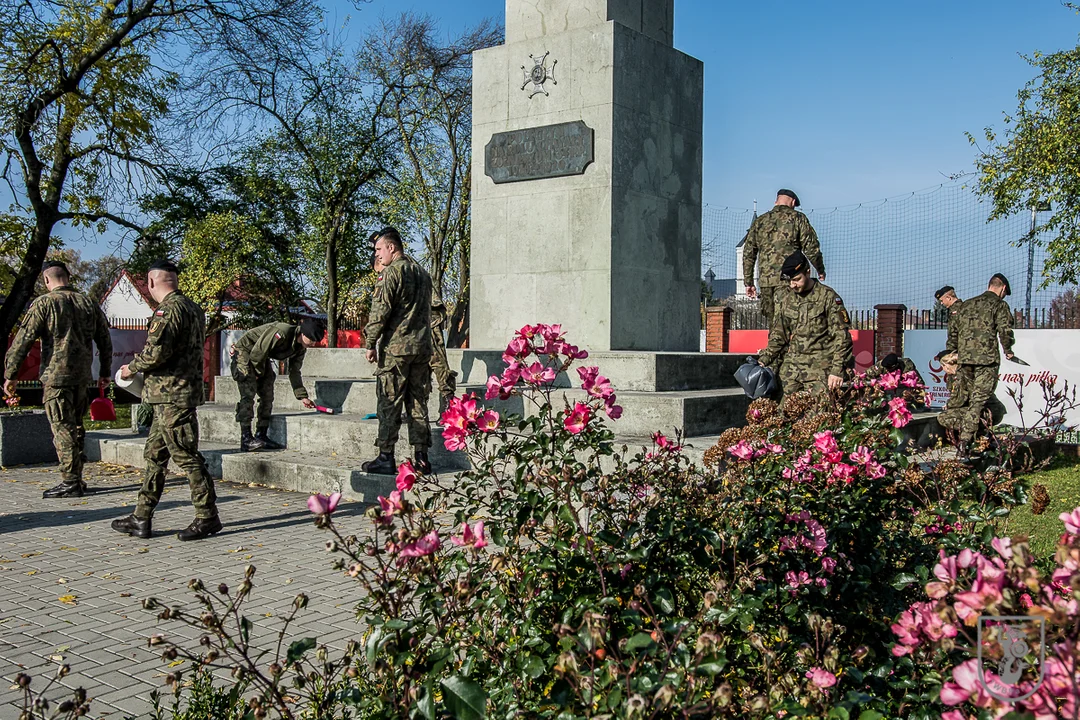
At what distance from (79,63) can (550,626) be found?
68.4 feet

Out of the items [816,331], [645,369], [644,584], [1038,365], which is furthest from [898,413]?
[1038,365]

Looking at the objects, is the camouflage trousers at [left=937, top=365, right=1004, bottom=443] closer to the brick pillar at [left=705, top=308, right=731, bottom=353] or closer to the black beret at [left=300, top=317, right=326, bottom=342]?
the black beret at [left=300, top=317, right=326, bottom=342]


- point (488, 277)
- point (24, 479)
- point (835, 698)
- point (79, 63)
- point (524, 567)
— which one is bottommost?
point (24, 479)

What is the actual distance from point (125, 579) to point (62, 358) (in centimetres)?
397

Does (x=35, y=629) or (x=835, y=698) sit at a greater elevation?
(x=835, y=698)

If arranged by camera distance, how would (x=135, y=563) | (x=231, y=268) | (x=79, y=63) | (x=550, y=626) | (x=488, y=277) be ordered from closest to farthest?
(x=550, y=626), (x=135, y=563), (x=488, y=277), (x=79, y=63), (x=231, y=268)

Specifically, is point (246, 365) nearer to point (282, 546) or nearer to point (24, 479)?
point (24, 479)

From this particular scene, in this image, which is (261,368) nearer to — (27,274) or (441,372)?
(441,372)

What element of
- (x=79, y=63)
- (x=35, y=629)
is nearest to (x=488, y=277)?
(x=35, y=629)

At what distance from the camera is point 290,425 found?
1016cm

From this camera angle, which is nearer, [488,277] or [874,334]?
[488,277]

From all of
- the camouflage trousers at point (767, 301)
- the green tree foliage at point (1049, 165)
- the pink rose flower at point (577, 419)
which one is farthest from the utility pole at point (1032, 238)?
the pink rose flower at point (577, 419)

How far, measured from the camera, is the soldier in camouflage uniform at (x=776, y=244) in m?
9.91

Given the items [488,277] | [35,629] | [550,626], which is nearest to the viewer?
[550,626]
